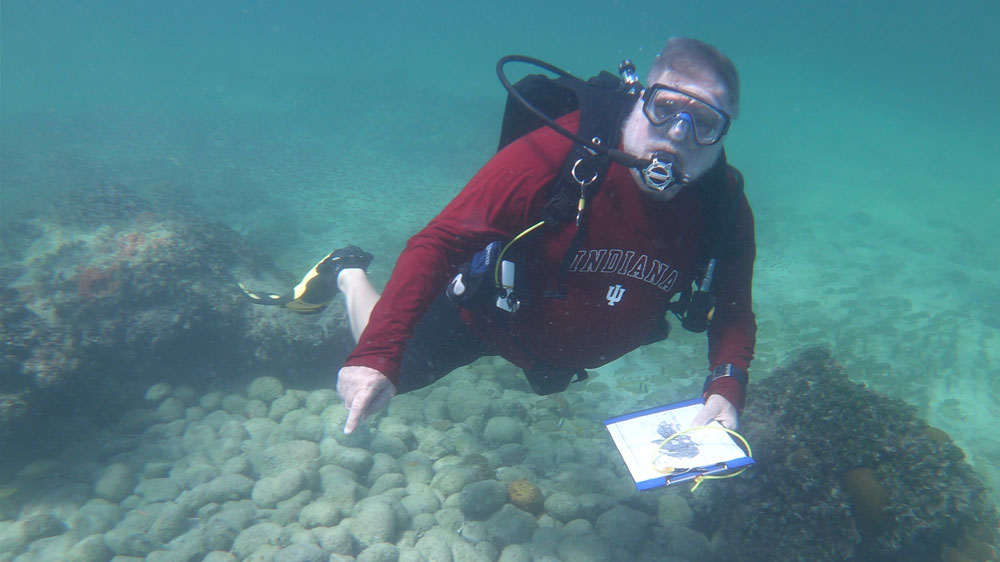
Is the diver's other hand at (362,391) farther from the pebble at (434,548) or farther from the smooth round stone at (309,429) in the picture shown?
the smooth round stone at (309,429)

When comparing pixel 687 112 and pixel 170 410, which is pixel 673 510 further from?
pixel 170 410

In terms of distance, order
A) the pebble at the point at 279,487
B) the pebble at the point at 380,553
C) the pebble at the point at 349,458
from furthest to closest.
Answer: the pebble at the point at 349,458 < the pebble at the point at 279,487 < the pebble at the point at 380,553

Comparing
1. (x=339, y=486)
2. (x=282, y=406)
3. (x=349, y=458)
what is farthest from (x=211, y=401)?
(x=339, y=486)

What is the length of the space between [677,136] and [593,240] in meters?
0.67

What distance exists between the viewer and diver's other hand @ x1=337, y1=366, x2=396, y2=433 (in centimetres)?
198

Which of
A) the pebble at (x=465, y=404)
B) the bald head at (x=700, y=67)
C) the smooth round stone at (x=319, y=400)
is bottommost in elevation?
the smooth round stone at (x=319, y=400)

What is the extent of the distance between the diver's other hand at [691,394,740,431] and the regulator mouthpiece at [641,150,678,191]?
1332mm

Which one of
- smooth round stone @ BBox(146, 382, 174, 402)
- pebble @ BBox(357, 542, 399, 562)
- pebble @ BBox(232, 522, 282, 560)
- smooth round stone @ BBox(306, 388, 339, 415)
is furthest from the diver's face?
smooth round stone @ BBox(146, 382, 174, 402)

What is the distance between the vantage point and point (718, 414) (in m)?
2.79

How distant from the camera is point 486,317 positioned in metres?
3.03

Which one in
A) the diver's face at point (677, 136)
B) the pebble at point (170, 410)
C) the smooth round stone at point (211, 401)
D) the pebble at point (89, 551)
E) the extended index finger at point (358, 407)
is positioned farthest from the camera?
the smooth round stone at point (211, 401)

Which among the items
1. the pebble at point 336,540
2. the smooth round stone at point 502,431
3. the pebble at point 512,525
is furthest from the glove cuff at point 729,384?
the pebble at point 336,540

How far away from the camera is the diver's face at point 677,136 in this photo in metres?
2.44

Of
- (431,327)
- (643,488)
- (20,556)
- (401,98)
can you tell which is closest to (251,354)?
(20,556)
